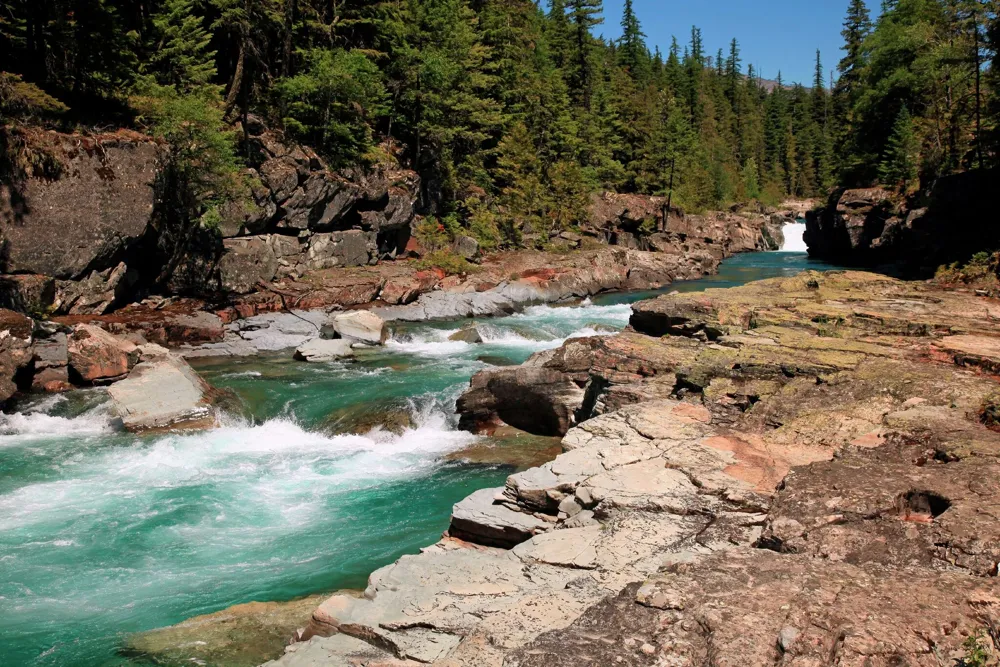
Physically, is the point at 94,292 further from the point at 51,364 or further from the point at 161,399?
the point at 161,399

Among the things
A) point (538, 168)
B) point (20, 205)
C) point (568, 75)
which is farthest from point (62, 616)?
point (568, 75)

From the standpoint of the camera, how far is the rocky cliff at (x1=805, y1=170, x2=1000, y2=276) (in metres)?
29.0

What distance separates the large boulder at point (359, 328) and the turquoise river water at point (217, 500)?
3375mm

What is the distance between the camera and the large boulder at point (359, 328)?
2389 cm

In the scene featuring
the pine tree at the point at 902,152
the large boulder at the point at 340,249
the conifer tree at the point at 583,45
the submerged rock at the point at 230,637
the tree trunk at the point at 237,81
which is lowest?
the submerged rock at the point at 230,637

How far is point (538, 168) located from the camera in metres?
46.4

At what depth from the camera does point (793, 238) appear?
69.9m

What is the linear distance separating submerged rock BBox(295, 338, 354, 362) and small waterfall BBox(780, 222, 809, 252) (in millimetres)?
54748

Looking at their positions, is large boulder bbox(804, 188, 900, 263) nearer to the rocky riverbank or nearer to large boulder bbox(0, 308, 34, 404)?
the rocky riverbank

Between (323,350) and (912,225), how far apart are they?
1228 inches

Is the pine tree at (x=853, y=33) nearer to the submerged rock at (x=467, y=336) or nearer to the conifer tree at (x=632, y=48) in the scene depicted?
the conifer tree at (x=632, y=48)

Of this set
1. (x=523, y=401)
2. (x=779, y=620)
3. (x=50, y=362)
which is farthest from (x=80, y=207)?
(x=779, y=620)

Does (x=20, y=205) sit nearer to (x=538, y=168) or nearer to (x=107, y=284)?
(x=107, y=284)

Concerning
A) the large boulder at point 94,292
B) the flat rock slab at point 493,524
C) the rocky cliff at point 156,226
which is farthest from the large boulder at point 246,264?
the flat rock slab at point 493,524
